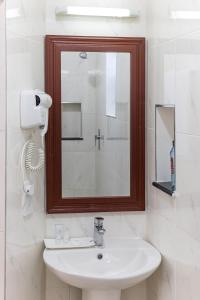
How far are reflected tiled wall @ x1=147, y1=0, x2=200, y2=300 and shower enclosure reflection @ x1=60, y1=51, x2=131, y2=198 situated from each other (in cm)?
15

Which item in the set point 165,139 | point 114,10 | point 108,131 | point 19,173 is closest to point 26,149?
point 19,173

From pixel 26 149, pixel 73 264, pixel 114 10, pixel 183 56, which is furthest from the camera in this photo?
pixel 114 10

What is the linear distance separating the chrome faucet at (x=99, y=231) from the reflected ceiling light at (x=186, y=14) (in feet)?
3.72

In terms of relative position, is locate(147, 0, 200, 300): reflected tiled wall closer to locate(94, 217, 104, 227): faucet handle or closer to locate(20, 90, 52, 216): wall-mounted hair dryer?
locate(94, 217, 104, 227): faucet handle

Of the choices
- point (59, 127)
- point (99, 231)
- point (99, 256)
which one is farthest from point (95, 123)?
point (99, 256)

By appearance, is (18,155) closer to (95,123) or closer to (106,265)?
(95,123)

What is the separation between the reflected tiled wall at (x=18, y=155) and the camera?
6.68 ft

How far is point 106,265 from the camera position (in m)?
2.47

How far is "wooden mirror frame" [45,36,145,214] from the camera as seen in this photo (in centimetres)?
254

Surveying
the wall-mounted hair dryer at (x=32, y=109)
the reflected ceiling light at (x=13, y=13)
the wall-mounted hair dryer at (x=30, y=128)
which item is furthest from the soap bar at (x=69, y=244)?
the reflected ceiling light at (x=13, y=13)

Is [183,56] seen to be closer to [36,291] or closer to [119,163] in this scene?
[119,163]

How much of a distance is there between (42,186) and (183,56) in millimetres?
1062

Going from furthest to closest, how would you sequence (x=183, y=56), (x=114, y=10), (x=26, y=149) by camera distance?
1. (x=114, y=10)
2. (x=26, y=149)
3. (x=183, y=56)

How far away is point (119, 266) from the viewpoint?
2461 mm
